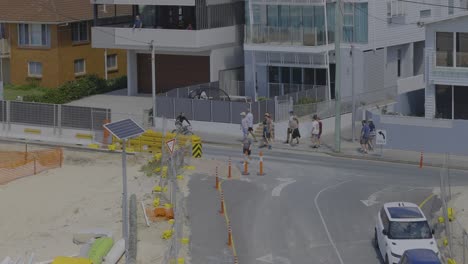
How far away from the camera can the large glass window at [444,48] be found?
52.3 meters

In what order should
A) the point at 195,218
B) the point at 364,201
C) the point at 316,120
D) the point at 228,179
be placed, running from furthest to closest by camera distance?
1. the point at 316,120
2. the point at 228,179
3. the point at 364,201
4. the point at 195,218

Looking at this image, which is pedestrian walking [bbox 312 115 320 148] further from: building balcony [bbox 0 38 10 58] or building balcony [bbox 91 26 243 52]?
Result: building balcony [bbox 0 38 10 58]

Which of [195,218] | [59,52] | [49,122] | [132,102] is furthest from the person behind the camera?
[59,52]

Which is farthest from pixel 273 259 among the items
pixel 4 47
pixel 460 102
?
pixel 4 47

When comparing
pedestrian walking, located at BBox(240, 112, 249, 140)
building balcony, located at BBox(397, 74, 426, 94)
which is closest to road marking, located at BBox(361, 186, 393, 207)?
pedestrian walking, located at BBox(240, 112, 249, 140)

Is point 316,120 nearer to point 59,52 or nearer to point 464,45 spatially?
point 464,45

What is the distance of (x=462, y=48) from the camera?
51.9 m

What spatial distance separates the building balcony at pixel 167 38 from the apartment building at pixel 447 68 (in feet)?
49.9

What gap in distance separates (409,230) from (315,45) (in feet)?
95.4

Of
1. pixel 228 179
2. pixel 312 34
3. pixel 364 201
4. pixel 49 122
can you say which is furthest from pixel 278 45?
pixel 364 201

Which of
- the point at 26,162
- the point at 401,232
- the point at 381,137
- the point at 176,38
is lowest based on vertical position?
the point at 401,232

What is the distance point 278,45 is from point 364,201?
22180 millimetres

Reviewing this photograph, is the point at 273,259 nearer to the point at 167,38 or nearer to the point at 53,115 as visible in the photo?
the point at 53,115

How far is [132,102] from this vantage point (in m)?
64.3
